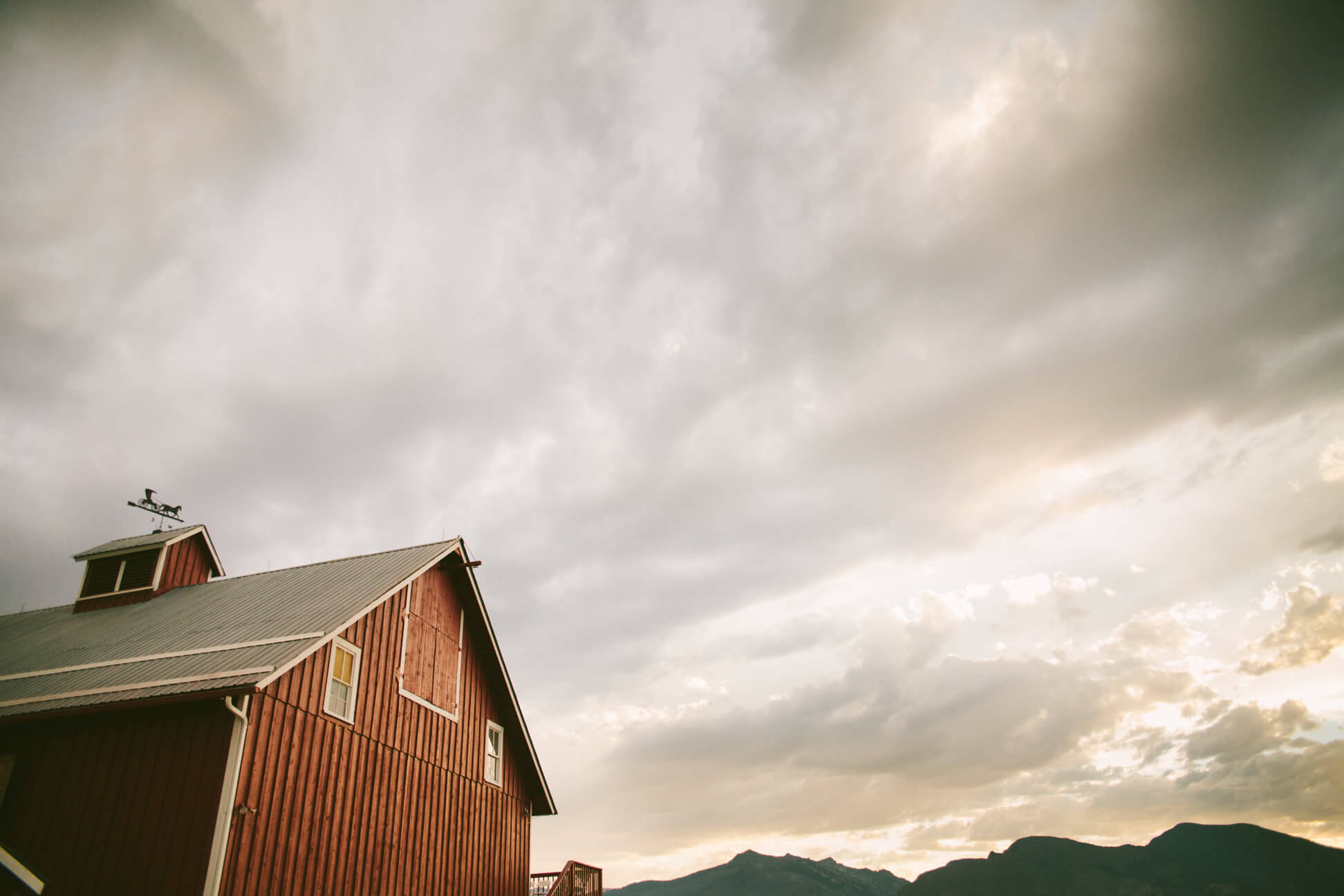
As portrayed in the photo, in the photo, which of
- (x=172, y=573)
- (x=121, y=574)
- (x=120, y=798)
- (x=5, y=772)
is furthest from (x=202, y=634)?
(x=121, y=574)

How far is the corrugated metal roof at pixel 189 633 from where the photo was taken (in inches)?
533

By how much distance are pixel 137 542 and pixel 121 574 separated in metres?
1.03

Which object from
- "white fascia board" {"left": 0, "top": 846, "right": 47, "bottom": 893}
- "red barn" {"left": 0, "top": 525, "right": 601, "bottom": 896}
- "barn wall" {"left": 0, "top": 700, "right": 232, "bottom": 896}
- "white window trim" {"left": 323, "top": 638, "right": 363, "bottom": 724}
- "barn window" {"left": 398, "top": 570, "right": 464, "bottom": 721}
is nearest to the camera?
"white fascia board" {"left": 0, "top": 846, "right": 47, "bottom": 893}

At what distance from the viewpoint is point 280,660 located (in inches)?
521

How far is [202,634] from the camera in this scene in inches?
642

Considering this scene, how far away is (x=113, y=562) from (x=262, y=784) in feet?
46.3

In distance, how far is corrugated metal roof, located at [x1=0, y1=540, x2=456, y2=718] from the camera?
1354 cm

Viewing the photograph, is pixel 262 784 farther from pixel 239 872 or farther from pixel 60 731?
pixel 60 731

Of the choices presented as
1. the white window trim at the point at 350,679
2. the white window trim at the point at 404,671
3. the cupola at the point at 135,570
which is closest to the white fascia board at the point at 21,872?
the white window trim at the point at 350,679

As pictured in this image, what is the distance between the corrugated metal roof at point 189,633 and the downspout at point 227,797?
1.91ft

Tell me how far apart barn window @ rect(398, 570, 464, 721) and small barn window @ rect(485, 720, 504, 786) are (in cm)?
206

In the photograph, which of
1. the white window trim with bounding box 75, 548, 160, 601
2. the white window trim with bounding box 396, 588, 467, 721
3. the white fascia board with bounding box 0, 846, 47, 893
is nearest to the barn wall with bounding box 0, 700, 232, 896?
the white fascia board with bounding box 0, 846, 47, 893

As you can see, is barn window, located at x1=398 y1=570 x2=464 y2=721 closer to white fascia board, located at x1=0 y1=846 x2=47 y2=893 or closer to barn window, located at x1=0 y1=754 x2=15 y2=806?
barn window, located at x1=0 y1=754 x2=15 y2=806

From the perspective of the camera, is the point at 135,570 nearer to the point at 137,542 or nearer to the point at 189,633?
the point at 137,542
